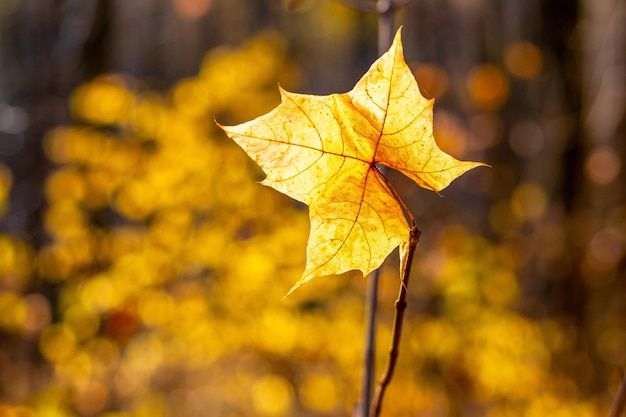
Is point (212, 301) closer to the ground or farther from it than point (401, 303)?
A: closer to the ground

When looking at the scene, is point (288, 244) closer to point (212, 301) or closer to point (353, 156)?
point (212, 301)

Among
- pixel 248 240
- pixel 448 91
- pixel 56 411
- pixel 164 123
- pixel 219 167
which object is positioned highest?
pixel 448 91

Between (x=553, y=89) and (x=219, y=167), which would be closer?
(x=553, y=89)

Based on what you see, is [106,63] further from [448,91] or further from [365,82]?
[365,82]

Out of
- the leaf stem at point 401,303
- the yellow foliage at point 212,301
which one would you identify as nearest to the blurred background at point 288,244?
the yellow foliage at point 212,301

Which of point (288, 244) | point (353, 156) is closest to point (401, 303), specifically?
point (353, 156)

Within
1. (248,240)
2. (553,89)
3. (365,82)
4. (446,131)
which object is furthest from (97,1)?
(365,82)

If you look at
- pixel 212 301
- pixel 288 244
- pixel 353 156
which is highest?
pixel 353 156

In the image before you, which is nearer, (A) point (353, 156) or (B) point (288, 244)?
(A) point (353, 156)
